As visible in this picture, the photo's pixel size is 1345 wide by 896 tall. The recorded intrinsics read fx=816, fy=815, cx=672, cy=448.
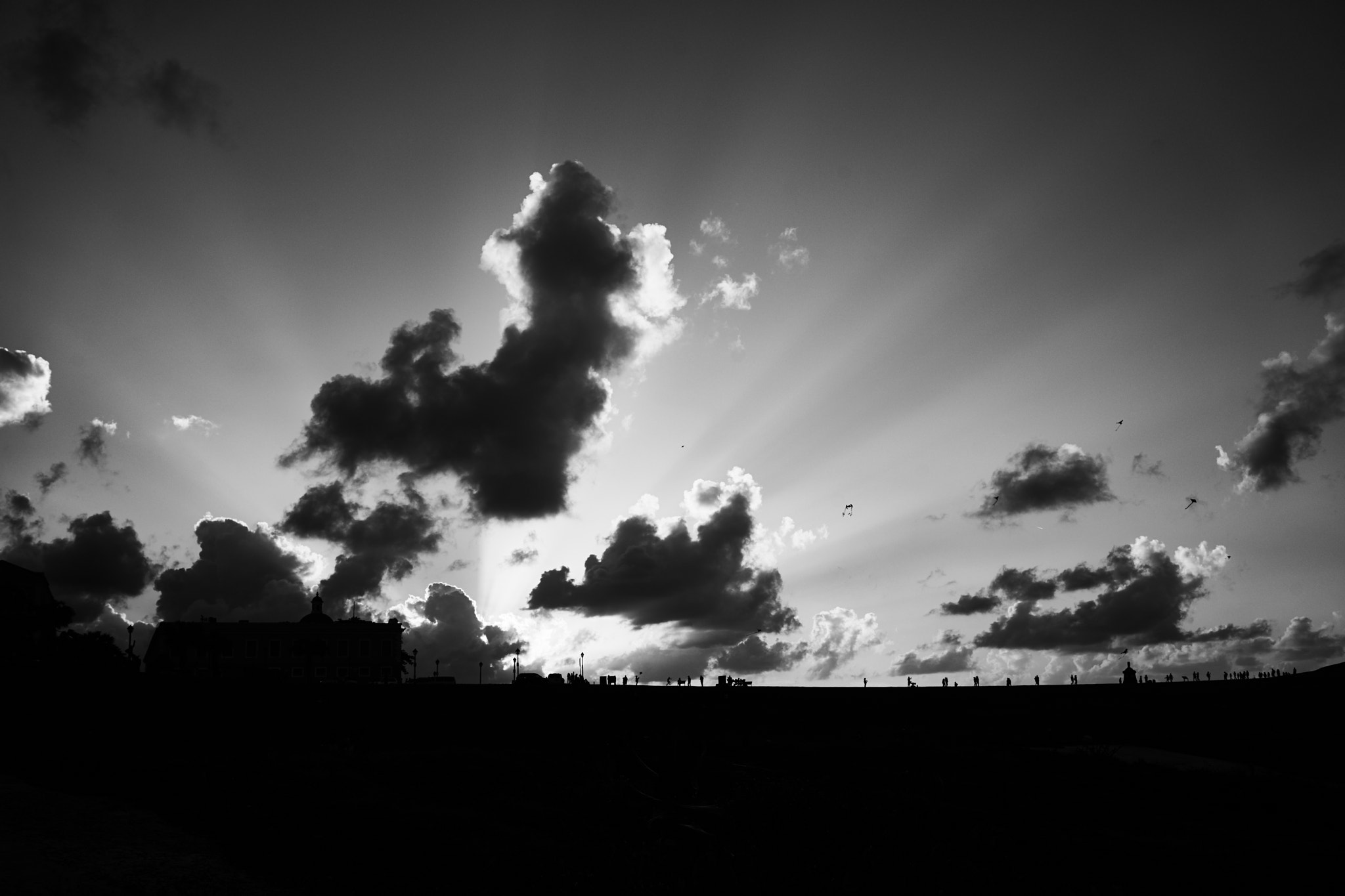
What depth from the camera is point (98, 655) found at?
85.6 metres

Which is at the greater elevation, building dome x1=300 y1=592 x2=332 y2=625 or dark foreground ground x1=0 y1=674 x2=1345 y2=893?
building dome x1=300 y1=592 x2=332 y2=625

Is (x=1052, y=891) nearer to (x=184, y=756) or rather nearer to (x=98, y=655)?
(x=184, y=756)

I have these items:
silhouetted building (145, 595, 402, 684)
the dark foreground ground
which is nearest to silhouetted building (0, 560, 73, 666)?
silhouetted building (145, 595, 402, 684)

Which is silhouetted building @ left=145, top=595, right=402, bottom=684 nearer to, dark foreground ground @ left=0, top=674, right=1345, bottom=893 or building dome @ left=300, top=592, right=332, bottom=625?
building dome @ left=300, top=592, right=332, bottom=625

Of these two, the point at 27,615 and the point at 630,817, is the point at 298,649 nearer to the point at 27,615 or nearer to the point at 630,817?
the point at 27,615

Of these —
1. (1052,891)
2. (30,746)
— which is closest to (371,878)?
(1052,891)

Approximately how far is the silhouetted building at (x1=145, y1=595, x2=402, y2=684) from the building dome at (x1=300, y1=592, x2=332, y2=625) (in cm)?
21

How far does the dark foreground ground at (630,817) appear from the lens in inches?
427

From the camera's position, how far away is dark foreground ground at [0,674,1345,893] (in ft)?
35.6

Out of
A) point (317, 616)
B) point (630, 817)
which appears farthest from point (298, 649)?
point (630, 817)

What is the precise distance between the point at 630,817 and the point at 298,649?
11986cm

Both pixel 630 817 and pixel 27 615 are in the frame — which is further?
pixel 27 615

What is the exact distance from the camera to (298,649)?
4680 inches

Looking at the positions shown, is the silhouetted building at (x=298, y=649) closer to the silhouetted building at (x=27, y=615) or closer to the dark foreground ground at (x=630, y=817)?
the silhouetted building at (x=27, y=615)
